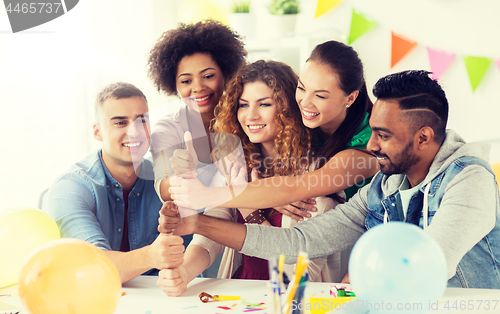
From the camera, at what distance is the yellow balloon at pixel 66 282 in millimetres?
771

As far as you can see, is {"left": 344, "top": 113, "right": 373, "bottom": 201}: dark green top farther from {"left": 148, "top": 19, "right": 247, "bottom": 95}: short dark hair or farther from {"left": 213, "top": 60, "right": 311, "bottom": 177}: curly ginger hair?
{"left": 148, "top": 19, "right": 247, "bottom": 95}: short dark hair

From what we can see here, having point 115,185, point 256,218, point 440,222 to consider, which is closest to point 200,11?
point 115,185

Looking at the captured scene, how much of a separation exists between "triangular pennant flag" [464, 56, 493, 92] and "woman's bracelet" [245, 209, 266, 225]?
1470mm

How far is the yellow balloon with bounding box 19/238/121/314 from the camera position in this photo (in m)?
0.77

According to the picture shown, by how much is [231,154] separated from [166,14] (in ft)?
4.31

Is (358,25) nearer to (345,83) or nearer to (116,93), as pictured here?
(345,83)

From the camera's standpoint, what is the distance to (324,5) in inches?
92.6

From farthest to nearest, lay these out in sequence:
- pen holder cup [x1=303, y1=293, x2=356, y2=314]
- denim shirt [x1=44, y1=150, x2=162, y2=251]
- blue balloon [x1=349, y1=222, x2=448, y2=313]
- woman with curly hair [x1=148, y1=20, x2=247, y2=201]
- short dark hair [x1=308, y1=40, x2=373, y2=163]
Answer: woman with curly hair [x1=148, y1=20, x2=247, y2=201] → short dark hair [x1=308, y1=40, x2=373, y2=163] → denim shirt [x1=44, y1=150, x2=162, y2=251] → pen holder cup [x1=303, y1=293, x2=356, y2=314] → blue balloon [x1=349, y1=222, x2=448, y2=313]

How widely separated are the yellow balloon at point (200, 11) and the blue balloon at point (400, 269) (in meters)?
1.61

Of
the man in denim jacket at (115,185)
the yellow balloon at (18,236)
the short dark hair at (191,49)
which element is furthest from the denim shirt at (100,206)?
the short dark hair at (191,49)

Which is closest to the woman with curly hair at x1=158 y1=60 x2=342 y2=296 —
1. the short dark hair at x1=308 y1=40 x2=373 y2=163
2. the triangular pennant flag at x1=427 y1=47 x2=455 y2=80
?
the short dark hair at x1=308 y1=40 x2=373 y2=163

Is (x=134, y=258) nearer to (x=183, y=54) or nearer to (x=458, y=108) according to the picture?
(x=183, y=54)

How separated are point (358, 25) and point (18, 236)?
1.95 meters

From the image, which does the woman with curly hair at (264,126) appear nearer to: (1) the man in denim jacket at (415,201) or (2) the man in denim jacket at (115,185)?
(1) the man in denim jacket at (415,201)
